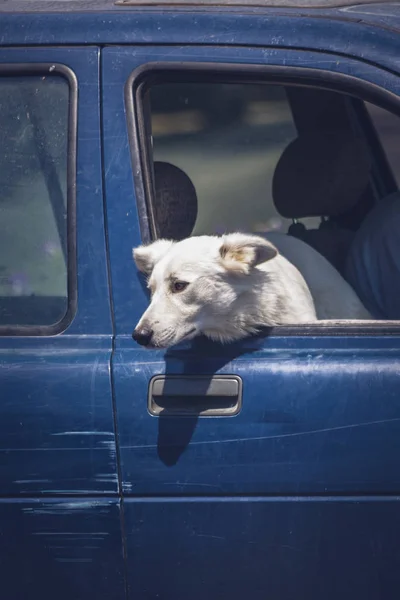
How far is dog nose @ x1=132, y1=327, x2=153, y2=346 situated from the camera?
2.61 m

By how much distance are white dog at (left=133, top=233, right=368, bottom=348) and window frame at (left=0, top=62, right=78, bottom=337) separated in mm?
197

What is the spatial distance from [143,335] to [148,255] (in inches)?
12.1

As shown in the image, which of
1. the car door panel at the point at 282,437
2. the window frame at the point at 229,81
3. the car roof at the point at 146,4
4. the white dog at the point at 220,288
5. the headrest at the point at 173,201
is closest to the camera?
the car door panel at the point at 282,437

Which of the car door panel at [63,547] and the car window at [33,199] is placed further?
the car window at [33,199]

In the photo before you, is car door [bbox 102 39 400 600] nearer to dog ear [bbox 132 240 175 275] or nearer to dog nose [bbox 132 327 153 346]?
dog nose [bbox 132 327 153 346]

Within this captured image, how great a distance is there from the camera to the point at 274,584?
2.59 metres

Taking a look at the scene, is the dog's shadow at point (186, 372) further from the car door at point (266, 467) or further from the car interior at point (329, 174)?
the car interior at point (329, 174)

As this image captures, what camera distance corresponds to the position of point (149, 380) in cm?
262

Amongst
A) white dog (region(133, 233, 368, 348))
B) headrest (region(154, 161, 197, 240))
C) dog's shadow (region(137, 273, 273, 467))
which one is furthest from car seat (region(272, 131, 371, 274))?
dog's shadow (region(137, 273, 273, 467))

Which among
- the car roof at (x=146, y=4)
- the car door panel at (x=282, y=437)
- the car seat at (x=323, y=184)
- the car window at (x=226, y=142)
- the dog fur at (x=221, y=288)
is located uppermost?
the car window at (x=226, y=142)

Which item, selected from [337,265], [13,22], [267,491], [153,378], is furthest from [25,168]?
[337,265]

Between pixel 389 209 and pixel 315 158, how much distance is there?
2.31 feet

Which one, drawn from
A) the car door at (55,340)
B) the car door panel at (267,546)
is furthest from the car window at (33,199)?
the car door panel at (267,546)

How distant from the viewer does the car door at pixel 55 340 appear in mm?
2611
